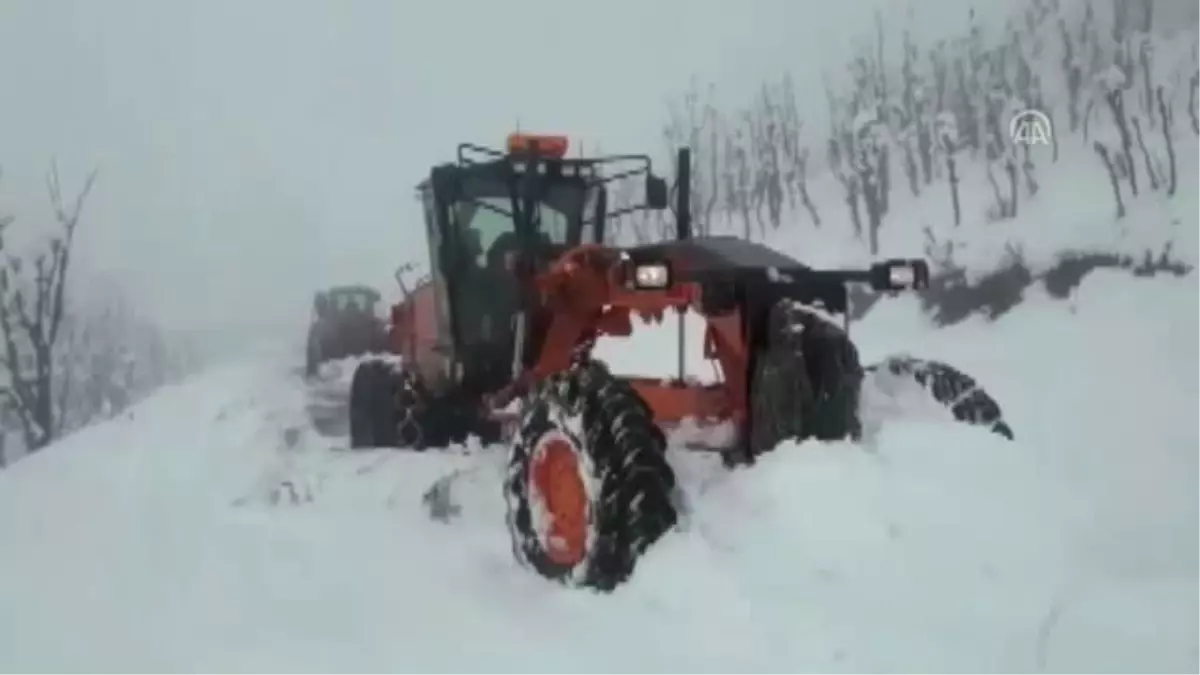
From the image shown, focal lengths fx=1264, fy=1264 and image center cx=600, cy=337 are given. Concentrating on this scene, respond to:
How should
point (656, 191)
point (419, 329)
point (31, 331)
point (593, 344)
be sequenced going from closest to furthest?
1. point (593, 344)
2. point (656, 191)
3. point (419, 329)
4. point (31, 331)

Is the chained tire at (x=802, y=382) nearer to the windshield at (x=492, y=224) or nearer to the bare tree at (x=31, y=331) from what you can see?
the windshield at (x=492, y=224)

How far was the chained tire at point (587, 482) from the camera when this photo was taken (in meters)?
2.77

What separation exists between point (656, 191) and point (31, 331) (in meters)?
10.1

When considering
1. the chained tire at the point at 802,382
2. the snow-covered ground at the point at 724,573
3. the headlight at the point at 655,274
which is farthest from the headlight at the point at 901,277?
the headlight at the point at 655,274

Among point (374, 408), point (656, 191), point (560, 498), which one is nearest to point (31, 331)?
point (374, 408)

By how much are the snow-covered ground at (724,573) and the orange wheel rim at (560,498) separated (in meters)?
0.11

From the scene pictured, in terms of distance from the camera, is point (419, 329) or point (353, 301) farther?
point (353, 301)

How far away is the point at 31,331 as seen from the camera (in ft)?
41.3

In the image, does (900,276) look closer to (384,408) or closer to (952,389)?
(952,389)

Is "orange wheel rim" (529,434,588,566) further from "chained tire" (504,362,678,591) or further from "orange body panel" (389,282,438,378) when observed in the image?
"orange body panel" (389,282,438,378)

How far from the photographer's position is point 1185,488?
3.00 metres

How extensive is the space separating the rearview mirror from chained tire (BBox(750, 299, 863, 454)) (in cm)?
113

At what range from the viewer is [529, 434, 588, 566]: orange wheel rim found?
9.74 feet

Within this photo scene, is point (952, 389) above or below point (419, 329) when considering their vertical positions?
below
